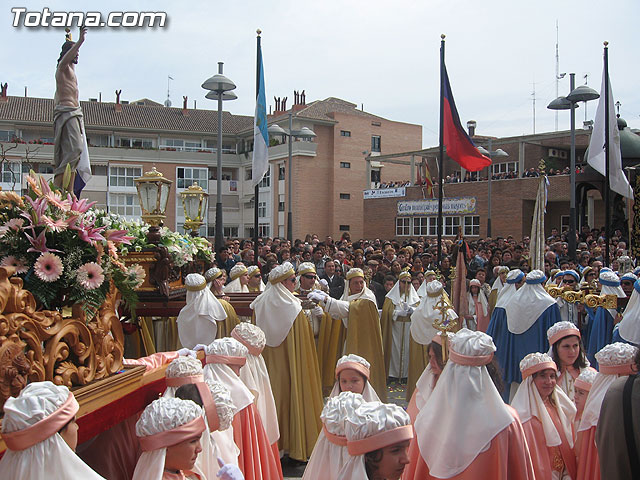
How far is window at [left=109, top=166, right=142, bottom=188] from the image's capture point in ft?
146

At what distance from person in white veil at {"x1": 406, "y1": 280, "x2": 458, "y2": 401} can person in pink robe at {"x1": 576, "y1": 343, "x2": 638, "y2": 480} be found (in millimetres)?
4520

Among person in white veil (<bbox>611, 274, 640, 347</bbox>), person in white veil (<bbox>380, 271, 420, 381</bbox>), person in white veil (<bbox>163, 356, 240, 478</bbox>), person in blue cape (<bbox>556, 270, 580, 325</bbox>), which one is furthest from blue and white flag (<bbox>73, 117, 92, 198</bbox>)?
person in blue cape (<bbox>556, 270, 580, 325</bbox>)

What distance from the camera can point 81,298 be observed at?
112 inches

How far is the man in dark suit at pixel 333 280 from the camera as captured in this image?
1141 centimetres

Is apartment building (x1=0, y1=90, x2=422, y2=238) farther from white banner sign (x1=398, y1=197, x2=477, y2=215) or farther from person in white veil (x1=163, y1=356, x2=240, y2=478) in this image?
person in white veil (x1=163, y1=356, x2=240, y2=478)

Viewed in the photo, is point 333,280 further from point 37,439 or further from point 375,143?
point 375,143

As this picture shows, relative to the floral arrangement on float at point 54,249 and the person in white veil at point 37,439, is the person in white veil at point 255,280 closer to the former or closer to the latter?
the floral arrangement on float at point 54,249

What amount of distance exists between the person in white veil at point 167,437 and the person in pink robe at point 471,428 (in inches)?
56.2

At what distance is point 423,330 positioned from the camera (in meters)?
8.91

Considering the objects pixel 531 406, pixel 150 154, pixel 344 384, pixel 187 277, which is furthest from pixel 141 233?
pixel 150 154

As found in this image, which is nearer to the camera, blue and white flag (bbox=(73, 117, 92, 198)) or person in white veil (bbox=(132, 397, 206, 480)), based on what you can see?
person in white veil (bbox=(132, 397, 206, 480))

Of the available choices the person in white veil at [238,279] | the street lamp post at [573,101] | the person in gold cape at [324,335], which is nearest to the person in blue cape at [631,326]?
the person in gold cape at [324,335]

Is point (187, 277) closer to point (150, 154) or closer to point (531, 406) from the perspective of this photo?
point (531, 406)

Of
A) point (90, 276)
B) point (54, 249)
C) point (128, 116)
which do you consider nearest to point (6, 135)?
point (128, 116)
